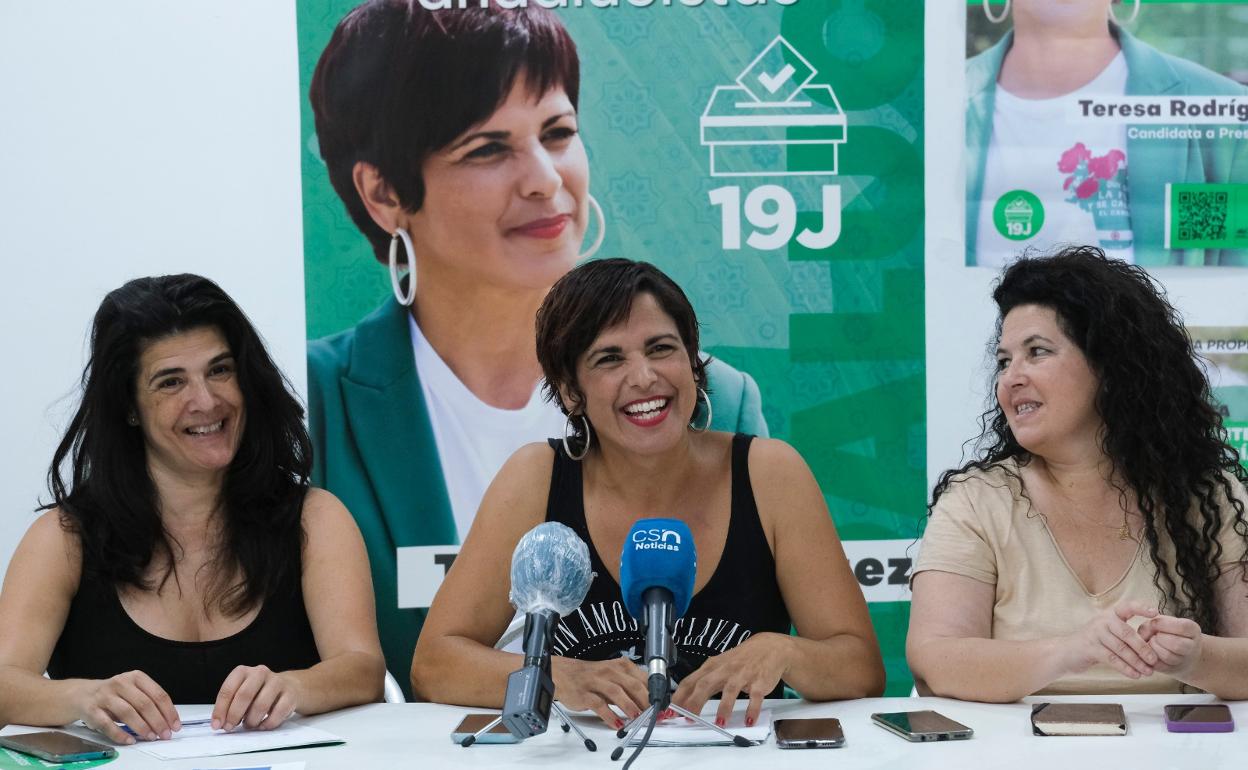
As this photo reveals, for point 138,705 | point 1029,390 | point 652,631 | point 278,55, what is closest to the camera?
point 652,631

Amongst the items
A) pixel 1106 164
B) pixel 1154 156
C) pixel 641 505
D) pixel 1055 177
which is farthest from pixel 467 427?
pixel 1154 156

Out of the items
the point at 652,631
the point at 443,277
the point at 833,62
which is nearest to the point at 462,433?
the point at 443,277

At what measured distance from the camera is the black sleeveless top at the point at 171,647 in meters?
2.32

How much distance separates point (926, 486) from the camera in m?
3.25

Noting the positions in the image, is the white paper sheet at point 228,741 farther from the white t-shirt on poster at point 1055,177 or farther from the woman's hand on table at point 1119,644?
the white t-shirt on poster at point 1055,177

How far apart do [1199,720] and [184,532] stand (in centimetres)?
183

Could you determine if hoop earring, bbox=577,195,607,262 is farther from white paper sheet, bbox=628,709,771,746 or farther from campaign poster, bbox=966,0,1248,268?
white paper sheet, bbox=628,709,771,746

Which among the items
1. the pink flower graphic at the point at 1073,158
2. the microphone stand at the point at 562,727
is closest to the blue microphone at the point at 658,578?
the microphone stand at the point at 562,727

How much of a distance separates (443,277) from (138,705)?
5.16 ft

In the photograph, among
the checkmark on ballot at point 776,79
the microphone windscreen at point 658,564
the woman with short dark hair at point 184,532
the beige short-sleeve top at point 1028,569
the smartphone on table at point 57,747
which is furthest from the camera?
the checkmark on ballot at point 776,79

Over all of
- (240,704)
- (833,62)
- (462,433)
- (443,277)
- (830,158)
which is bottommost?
(240,704)

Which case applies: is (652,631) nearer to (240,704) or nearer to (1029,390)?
(240,704)

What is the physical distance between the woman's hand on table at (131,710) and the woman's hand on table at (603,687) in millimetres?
594

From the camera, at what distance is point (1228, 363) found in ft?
10.6
